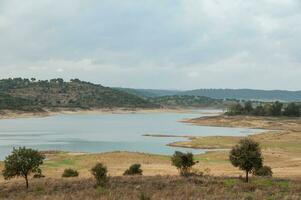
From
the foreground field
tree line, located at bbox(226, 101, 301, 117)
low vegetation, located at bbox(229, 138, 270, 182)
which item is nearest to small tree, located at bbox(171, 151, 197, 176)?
low vegetation, located at bbox(229, 138, 270, 182)

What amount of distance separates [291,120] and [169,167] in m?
112

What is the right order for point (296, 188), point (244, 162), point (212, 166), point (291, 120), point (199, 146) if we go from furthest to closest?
point (291, 120), point (199, 146), point (212, 166), point (244, 162), point (296, 188)

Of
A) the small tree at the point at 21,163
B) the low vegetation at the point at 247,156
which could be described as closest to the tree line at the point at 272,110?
the low vegetation at the point at 247,156

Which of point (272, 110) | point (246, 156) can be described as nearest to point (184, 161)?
point (246, 156)

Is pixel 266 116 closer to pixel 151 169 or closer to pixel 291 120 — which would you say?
pixel 291 120

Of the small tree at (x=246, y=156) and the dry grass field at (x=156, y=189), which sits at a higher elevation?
the small tree at (x=246, y=156)

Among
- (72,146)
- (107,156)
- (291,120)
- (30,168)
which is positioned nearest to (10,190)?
(30,168)

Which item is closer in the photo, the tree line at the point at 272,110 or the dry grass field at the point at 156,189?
the dry grass field at the point at 156,189

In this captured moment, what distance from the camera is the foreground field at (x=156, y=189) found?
28562 millimetres

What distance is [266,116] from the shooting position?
180 m

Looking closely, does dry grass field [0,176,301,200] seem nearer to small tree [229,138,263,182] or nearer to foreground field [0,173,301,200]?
foreground field [0,173,301,200]

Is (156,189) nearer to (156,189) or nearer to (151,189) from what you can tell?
(156,189)

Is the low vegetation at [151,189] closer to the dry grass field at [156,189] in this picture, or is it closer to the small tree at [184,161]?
the dry grass field at [156,189]

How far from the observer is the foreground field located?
28.6 meters
